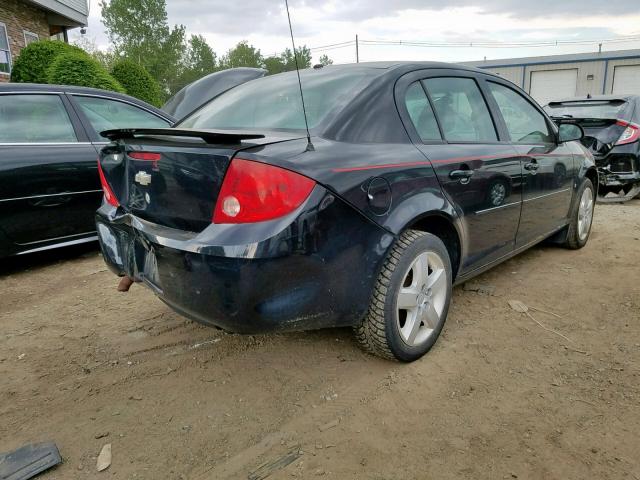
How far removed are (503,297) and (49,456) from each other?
284cm

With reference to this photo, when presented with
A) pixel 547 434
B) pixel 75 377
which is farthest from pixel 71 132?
pixel 547 434

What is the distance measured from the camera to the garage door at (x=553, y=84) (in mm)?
30750

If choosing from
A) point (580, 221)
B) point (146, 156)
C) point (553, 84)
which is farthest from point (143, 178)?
point (553, 84)

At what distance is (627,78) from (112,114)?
3298 centimetres

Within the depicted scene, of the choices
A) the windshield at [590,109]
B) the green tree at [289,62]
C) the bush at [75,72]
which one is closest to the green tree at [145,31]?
the green tree at [289,62]

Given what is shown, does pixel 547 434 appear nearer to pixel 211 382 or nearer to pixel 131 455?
pixel 211 382

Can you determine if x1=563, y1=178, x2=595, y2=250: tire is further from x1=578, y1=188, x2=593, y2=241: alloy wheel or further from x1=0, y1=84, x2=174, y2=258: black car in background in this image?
x1=0, y1=84, x2=174, y2=258: black car in background

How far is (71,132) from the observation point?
4262mm

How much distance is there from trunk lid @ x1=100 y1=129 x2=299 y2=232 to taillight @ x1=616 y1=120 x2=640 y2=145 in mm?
5919

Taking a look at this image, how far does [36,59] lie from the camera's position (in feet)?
37.1

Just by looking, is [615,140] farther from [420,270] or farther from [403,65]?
[420,270]

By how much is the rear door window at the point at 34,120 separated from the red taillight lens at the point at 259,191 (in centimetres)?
299

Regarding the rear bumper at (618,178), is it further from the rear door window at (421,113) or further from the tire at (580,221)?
the rear door window at (421,113)

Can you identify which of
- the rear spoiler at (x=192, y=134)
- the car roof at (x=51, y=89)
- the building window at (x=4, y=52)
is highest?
the building window at (x=4, y=52)
